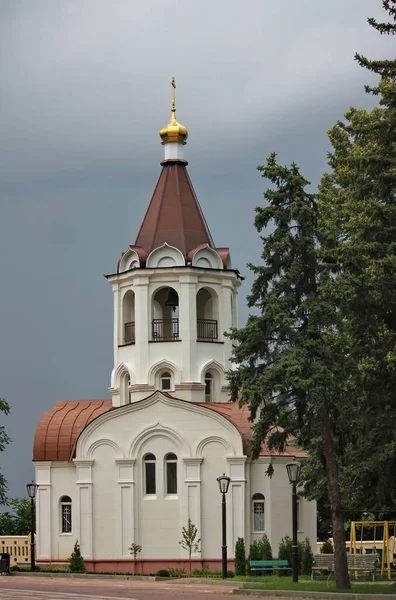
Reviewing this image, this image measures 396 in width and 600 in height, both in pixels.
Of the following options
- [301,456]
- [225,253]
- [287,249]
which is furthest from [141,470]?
[287,249]

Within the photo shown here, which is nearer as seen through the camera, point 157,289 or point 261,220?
point 261,220

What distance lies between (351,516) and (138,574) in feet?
60.9

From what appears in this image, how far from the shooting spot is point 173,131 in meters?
48.4

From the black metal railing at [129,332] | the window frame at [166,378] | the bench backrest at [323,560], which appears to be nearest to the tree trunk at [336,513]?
the bench backrest at [323,560]

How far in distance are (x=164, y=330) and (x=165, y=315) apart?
1.00 metres

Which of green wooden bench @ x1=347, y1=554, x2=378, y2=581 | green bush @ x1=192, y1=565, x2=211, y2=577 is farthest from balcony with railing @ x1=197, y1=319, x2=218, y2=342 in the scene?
green wooden bench @ x1=347, y1=554, x2=378, y2=581

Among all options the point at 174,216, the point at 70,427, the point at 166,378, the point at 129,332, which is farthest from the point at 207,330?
the point at 70,427

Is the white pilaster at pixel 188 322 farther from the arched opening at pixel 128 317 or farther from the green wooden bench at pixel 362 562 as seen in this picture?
the green wooden bench at pixel 362 562

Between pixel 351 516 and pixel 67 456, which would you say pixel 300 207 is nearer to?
pixel 67 456

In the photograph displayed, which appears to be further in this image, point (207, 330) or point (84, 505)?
point (207, 330)

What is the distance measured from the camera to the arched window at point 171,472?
4494 cm

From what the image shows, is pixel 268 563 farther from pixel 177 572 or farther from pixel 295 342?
pixel 295 342

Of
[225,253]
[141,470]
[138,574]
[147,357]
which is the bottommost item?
[138,574]

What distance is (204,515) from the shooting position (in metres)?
44.2
